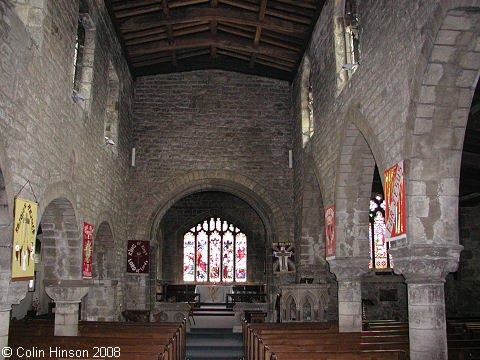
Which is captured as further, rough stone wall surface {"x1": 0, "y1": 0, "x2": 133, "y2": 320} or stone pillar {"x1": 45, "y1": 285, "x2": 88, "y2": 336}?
stone pillar {"x1": 45, "y1": 285, "x2": 88, "y2": 336}

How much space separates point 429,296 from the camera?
605 centimetres

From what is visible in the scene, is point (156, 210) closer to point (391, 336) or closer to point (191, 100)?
point (191, 100)

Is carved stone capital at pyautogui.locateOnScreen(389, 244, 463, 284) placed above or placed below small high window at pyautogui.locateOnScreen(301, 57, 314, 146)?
below

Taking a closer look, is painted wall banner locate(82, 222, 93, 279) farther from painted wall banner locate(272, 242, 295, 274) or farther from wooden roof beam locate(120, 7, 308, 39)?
painted wall banner locate(272, 242, 295, 274)

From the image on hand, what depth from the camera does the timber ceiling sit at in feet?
37.4

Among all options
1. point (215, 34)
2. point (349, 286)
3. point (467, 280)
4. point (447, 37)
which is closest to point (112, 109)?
point (215, 34)

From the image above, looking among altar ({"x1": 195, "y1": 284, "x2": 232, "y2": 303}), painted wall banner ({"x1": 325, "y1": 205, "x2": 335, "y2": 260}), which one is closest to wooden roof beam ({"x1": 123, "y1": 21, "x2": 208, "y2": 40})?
painted wall banner ({"x1": 325, "y1": 205, "x2": 335, "y2": 260})

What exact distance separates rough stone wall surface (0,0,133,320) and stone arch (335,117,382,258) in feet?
15.7

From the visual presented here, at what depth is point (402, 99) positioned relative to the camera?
659cm

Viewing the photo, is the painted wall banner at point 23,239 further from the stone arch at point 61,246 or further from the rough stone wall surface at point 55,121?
the stone arch at point 61,246

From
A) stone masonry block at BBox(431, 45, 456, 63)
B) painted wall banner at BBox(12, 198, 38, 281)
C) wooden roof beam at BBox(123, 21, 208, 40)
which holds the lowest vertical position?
painted wall banner at BBox(12, 198, 38, 281)

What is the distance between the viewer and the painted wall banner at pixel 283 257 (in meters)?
13.8

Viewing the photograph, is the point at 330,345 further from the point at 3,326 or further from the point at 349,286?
the point at 3,326

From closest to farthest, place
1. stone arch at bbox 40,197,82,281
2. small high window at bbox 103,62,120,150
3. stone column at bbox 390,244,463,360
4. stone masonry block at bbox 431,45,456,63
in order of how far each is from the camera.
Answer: stone masonry block at bbox 431,45,456,63
stone column at bbox 390,244,463,360
stone arch at bbox 40,197,82,281
small high window at bbox 103,62,120,150
